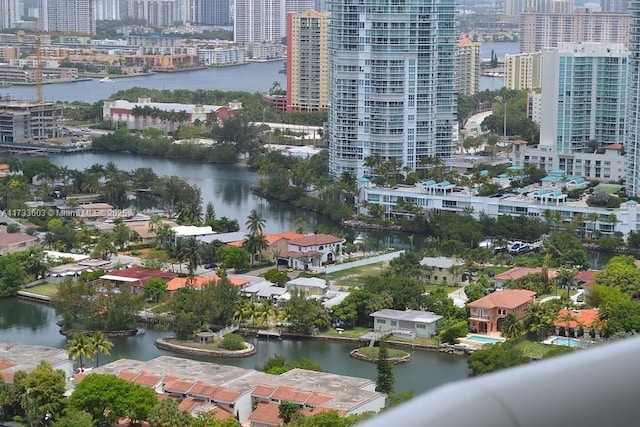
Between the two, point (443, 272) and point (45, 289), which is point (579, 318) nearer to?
point (443, 272)

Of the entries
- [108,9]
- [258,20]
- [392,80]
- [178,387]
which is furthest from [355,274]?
[108,9]

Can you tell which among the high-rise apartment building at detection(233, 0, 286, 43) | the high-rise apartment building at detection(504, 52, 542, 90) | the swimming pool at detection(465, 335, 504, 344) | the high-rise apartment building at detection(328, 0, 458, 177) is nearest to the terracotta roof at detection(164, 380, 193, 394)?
the swimming pool at detection(465, 335, 504, 344)

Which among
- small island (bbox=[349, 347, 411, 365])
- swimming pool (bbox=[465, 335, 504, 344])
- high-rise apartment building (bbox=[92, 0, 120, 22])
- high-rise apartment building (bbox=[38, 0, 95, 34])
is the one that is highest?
high-rise apartment building (bbox=[92, 0, 120, 22])

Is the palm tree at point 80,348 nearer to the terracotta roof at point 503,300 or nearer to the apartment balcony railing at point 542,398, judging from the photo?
the terracotta roof at point 503,300

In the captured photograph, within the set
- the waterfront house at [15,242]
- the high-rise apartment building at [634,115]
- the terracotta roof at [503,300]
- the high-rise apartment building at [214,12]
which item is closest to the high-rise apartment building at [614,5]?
the high-rise apartment building at [214,12]

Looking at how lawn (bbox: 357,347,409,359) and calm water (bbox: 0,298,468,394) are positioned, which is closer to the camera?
calm water (bbox: 0,298,468,394)

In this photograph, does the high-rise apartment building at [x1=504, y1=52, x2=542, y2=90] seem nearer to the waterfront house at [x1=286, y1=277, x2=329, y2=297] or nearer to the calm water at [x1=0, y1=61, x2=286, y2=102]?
the calm water at [x1=0, y1=61, x2=286, y2=102]

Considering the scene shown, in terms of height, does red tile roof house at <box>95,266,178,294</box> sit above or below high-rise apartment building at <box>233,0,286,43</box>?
below
